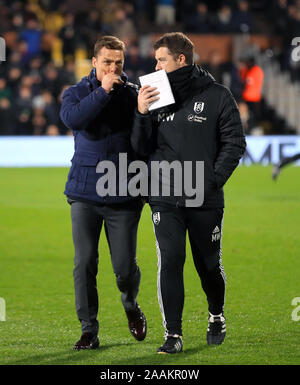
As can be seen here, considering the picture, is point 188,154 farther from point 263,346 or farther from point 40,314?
point 40,314

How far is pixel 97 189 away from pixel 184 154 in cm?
65

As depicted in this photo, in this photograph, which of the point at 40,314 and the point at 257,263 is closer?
the point at 40,314

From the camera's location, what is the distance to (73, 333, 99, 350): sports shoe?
620cm

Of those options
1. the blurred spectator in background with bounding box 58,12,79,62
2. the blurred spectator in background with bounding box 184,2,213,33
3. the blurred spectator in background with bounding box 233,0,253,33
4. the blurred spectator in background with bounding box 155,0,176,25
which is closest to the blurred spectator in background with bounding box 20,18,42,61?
the blurred spectator in background with bounding box 58,12,79,62

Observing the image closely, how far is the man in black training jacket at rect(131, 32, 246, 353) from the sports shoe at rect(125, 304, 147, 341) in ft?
1.53

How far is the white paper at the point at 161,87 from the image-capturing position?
597 centimetres

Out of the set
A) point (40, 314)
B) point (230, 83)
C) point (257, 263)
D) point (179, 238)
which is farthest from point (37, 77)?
point (179, 238)

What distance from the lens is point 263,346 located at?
630cm

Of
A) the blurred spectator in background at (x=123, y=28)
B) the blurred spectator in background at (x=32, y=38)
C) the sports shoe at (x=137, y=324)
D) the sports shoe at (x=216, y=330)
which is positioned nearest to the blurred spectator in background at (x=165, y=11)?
the blurred spectator in background at (x=123, y=28)

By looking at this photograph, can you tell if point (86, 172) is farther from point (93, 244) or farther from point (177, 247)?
point (177, 247)

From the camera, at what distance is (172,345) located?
604 centimetres

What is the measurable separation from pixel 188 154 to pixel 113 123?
0.59 m

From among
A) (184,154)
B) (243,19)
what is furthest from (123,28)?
(184,154)

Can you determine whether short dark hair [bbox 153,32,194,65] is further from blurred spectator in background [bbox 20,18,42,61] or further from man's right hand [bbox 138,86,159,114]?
blurred spectator in background [bbox 20,18,42,61]
